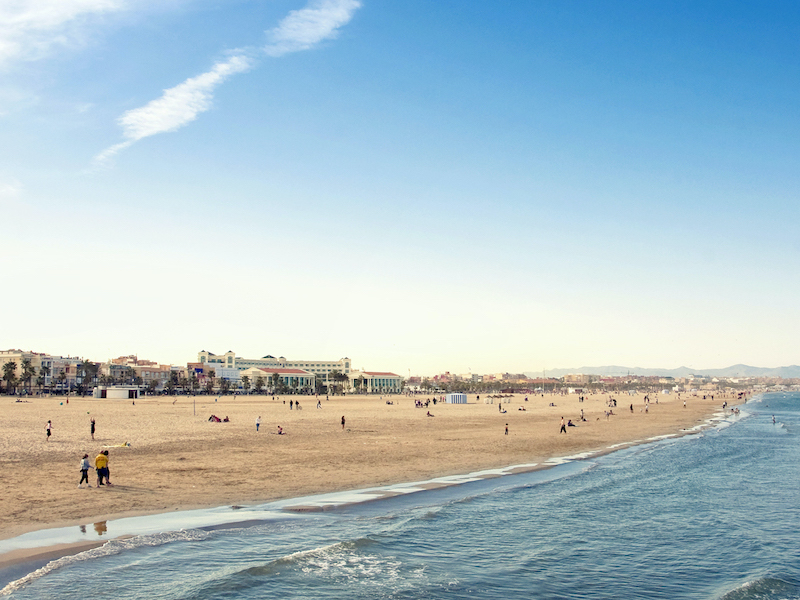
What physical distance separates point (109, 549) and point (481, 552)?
9925 millimetres

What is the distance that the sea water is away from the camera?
43.4 feet

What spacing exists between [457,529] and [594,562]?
171 inches

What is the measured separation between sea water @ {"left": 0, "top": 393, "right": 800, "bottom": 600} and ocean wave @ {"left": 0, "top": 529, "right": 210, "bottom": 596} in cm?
5

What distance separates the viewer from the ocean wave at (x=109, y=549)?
12477 mm

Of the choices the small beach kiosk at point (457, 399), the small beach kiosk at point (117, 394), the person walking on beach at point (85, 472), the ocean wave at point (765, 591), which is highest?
the person walking on beach at point (85, 472)

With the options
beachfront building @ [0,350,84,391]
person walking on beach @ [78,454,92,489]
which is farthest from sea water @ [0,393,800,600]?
beachfront building @ [0,350,84,391]

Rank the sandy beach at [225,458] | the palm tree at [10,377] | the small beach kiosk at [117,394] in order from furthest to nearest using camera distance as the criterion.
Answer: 1. the palm tree at [10,377]
2. the small beach kiosk at [117,394]
3. the sandy beach at [225,458]

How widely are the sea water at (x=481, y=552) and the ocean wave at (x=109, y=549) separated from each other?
0.05m

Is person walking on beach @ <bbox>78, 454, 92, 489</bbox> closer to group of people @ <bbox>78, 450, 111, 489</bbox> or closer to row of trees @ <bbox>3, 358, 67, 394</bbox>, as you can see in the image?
group of people @ <bbox>78, 450, 111, 489</bbox>

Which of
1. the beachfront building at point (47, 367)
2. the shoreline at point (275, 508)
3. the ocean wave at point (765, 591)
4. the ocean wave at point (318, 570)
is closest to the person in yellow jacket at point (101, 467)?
the shoreline at point (275, 508)

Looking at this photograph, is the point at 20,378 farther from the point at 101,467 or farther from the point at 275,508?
the point at 275,508

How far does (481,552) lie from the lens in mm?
16250

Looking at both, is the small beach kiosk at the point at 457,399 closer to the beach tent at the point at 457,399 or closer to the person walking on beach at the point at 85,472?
the beach tent at the point at 457,399

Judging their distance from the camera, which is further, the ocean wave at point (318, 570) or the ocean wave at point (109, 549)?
the ocean wave at point (318, 570)
